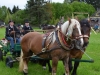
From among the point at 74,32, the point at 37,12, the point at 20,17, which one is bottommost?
the point at 20,17

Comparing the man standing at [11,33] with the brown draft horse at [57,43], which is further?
the man standing at [11,33]

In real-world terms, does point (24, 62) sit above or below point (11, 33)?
below

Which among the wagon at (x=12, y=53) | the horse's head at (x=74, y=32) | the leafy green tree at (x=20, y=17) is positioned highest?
the horse's head at (x=74, y=32)

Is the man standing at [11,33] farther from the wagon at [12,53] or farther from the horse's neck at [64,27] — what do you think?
the horse's neck at [64,27]

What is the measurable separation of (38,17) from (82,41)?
5650 cm

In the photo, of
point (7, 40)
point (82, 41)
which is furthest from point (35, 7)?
point (82, 41)

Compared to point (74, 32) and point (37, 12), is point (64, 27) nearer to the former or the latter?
point (74, 32)

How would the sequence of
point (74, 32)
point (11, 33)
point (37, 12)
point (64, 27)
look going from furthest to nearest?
point (37, 12), point (11, 33), point (64, 27), point (74, 32)

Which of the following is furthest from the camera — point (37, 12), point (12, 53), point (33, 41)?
point (37, 12)

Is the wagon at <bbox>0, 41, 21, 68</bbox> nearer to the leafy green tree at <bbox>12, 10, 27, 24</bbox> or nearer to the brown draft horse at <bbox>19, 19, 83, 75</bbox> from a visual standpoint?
the brown draft horse at <bbox>19, 19, 83, 75</bbox>

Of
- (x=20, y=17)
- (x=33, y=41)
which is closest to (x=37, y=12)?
(x=20, y=17)

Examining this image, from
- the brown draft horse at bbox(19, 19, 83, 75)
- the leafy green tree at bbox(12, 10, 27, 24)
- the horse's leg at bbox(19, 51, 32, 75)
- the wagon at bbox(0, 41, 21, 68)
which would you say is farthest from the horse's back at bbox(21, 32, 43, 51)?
the leafy green tree at bbox(12, 10, 27, 24)

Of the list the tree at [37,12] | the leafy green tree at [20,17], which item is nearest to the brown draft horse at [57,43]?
the tree at [37,12]

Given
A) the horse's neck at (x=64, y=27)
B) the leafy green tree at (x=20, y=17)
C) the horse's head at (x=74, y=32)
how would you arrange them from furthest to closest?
the leafy green tree at (x=20, y=17) < the horse's neck at (x=64, y=27) < the horse's head at (x=74, y=32)
